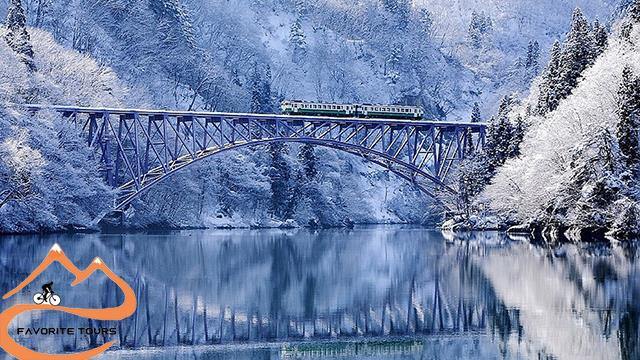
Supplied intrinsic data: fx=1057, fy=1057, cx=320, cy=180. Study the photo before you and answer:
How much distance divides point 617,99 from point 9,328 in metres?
39.9

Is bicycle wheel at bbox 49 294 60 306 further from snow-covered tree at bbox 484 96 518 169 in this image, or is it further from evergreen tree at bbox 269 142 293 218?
evergreen tree at bbox 269 142 293 218

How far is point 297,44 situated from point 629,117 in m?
96.0

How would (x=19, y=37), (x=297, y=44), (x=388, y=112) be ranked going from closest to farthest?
(x=19, y=37)
(x=388, y=112)
(x=297, y=44)

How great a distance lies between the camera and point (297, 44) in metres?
144

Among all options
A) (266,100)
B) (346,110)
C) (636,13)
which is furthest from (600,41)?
(266,100)

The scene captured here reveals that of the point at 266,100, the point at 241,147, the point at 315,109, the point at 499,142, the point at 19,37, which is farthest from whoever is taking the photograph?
the point at 266,100

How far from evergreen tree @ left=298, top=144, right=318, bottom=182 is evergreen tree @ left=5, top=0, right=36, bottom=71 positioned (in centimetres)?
3326

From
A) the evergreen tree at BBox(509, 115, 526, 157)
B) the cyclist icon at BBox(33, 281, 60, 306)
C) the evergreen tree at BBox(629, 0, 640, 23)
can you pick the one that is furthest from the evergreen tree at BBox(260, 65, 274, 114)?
the cyclist icon at BBox(33, 281, 60, 306)

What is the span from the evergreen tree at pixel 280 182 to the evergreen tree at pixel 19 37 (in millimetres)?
30079

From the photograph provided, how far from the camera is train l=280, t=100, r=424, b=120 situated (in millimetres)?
80175

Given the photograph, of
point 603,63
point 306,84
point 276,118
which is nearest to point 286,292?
point 603,63

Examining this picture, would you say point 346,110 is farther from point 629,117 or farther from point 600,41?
point 629,117

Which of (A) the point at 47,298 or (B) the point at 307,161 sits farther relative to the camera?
(B) the point at 307,161

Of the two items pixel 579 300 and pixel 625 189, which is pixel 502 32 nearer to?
pixel 625 189
